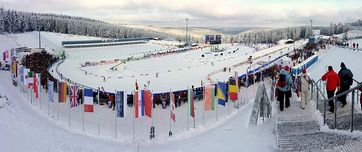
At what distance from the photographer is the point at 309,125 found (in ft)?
31.4

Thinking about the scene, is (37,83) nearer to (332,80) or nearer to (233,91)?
(233,91)

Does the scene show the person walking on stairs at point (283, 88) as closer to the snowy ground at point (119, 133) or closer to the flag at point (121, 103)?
the snowy ground at point (119, 133)

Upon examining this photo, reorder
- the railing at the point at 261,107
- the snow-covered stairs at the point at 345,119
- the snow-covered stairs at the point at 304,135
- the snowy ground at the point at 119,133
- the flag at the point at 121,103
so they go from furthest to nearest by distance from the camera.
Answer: the flag at the point at 121,103
the railing at the point at 261,107
the snowy ground at the point at 119,133
the snow-covered stairs at the point at 345,119
the snow-covered stairs at the point at 304,135

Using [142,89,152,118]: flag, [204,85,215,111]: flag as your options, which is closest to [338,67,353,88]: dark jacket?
[204,85,215,111]: flag

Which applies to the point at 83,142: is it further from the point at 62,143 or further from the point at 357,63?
the point at 357,63

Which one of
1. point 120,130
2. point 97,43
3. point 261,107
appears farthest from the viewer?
point 97,43

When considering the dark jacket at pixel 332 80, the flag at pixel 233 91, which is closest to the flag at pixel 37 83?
the flag at pixel 233 91

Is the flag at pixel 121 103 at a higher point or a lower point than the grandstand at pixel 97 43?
lower

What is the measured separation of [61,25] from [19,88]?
11367 cm

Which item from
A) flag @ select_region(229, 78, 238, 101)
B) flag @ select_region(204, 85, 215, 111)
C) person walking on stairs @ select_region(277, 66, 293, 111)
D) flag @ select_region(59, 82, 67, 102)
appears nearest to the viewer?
person walking on stairs @ select_region(277, 66, 293, 111)

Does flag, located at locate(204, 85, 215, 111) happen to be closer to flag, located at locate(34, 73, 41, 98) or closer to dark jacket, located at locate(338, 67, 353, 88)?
dark jacket, located at locate(338, 67, 353, 88)

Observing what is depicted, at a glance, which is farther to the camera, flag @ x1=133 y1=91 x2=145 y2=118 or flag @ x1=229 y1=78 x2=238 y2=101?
flag @ x1=229 y1=78 x2=238 y2=101

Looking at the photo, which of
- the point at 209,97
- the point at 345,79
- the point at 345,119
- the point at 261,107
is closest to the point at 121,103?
the point at 209,97

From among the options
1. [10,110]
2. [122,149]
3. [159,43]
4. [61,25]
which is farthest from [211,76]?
[61,25]
